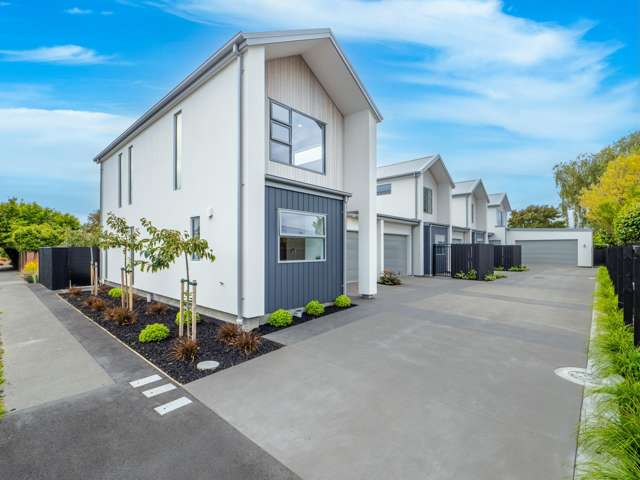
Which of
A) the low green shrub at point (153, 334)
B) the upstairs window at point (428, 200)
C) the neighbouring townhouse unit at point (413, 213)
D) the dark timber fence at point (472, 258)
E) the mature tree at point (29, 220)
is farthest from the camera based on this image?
the mature tree at point (29, 220)

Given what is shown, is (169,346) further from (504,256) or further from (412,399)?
(504,256)

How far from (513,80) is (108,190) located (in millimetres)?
16446

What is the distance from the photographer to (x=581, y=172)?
31.0 meters

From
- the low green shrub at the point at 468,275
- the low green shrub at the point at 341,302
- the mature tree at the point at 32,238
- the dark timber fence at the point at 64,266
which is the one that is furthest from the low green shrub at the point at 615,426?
the mature tree at the point at 32,238

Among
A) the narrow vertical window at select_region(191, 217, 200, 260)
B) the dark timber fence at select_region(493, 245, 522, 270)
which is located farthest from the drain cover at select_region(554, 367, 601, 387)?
the dark timber fence at select_region(493, 245, 522, 270)

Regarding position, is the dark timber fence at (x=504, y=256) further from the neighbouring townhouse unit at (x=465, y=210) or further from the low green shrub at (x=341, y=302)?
the low green shrub at (x=341, y=302)

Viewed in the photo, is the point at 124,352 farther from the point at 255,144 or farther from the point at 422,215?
the point at 422,215

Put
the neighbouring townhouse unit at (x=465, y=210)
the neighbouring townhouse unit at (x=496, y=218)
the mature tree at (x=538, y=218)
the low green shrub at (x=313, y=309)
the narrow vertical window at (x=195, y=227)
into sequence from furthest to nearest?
1. the mature tree at (x=538, y=218)
2. the neighbouring townhouse unit at (x=496, y=218)
3. the neighbouring townhouse unit at (x=465, y=210)
4. the narrow vertical window at (x=195, y=227)
5. the low green shrub at (x=313, y=309)

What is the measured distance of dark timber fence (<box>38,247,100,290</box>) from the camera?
12062mm

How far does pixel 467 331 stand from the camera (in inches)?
232

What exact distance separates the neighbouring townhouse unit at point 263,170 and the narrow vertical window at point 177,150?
3 centimetres

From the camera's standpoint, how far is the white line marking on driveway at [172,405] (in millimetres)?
3109

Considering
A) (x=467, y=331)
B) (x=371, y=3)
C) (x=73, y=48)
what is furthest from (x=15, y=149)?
(x=467, y=331)

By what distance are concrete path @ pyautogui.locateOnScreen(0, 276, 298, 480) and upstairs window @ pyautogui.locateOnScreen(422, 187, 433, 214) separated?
50.8ft
